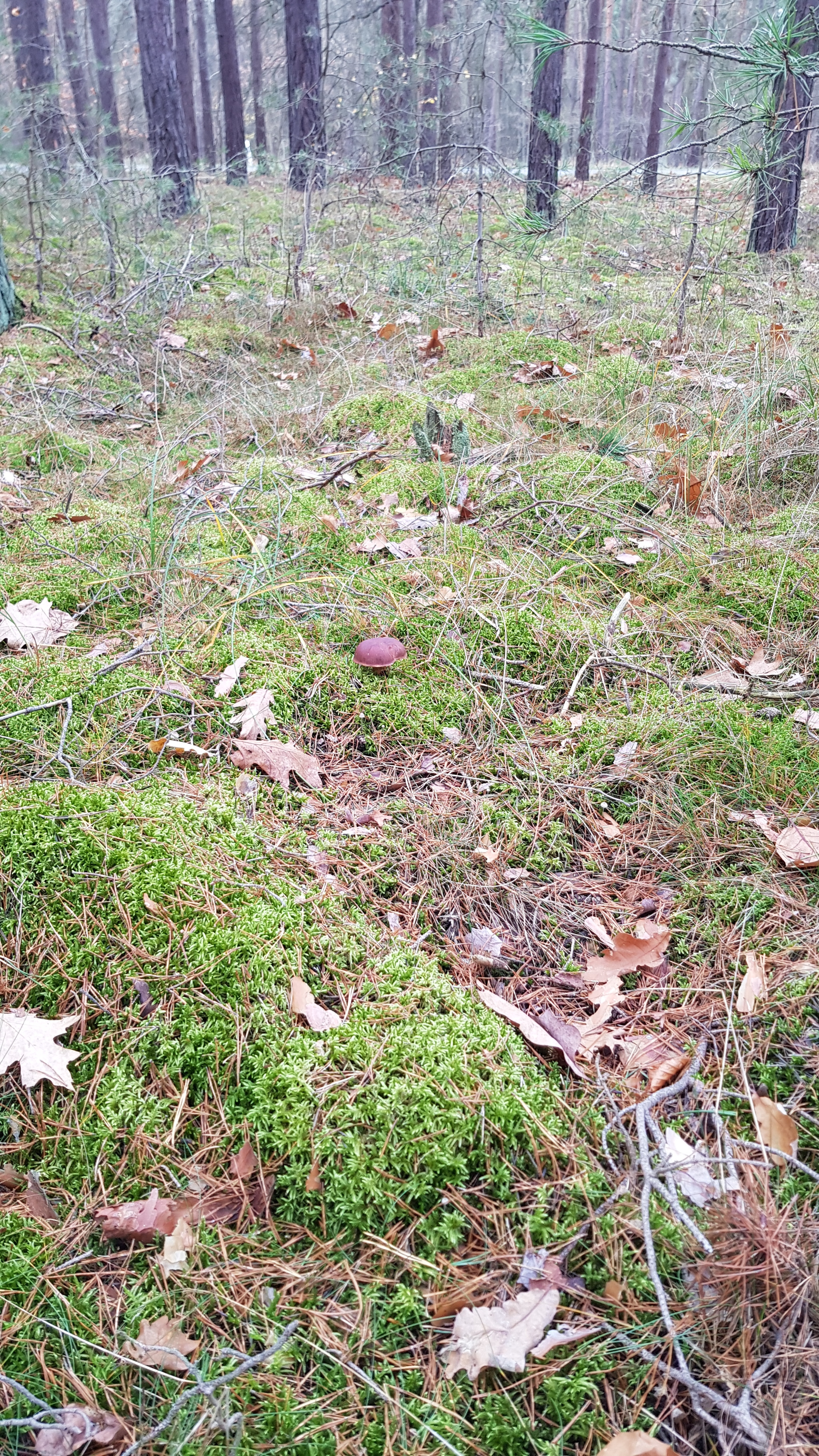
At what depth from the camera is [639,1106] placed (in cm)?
156

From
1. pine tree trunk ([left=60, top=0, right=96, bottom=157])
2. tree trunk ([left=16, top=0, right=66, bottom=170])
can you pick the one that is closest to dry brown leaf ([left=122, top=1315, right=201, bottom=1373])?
tree trunk ([left=16, top=0, right=66, bottom=170])

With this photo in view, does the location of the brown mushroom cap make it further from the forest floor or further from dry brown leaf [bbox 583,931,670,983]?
dry brown leaf [bbox 583,931,670,983]

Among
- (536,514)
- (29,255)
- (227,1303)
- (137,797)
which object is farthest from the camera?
(29,255)

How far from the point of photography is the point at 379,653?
270 centimetres

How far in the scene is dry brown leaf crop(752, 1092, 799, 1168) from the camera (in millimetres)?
1500

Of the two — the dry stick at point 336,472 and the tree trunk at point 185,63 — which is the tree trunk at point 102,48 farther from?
the dry stick at point 336,472

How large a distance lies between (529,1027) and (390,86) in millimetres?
13840

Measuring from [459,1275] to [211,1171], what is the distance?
488mm

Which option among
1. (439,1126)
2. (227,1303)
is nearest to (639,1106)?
(439,1126)

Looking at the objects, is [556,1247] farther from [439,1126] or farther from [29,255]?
[29,255]

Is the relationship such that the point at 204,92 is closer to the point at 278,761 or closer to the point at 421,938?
the point at 278,761

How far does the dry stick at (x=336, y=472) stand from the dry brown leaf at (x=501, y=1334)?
3.33 metres

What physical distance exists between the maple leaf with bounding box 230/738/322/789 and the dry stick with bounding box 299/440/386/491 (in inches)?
73.0

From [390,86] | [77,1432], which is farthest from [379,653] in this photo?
[390,86]
